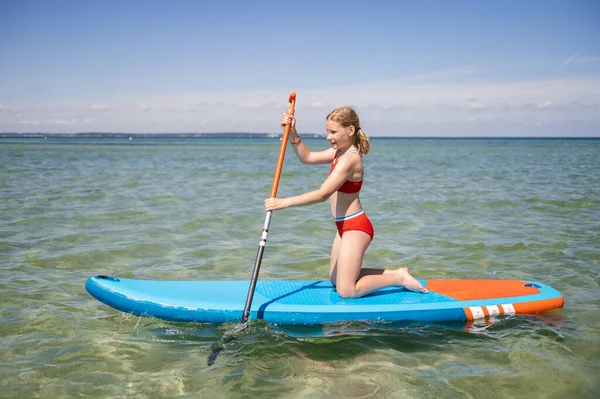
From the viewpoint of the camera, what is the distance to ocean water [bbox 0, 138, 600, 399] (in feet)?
12.5

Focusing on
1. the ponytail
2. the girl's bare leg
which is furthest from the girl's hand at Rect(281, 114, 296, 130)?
the girl's bare leg

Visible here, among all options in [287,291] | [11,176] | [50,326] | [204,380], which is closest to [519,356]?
[287,291]

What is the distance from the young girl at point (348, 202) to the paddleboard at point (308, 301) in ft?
0.45

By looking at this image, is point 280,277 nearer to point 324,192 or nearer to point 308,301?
point 308,301

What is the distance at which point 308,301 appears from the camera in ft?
16.0

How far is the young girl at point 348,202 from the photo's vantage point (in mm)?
4684

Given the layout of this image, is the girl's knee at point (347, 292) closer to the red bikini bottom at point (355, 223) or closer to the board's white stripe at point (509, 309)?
the red bikini bottom at point (355, 223)

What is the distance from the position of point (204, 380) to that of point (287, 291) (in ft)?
5.07

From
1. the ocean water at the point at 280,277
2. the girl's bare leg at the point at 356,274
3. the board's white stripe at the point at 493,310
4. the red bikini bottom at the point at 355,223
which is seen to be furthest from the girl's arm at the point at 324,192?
the board's white stripe at the point at 493,310

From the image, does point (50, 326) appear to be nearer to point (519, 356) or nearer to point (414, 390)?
point (414, 390)

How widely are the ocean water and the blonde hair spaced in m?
1.61

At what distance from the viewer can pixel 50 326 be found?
4738 mm

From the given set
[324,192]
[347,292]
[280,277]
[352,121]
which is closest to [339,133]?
[352,121]

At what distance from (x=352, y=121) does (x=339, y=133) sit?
165 mm
